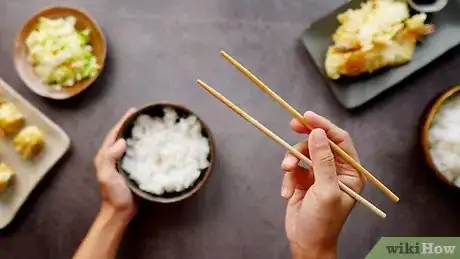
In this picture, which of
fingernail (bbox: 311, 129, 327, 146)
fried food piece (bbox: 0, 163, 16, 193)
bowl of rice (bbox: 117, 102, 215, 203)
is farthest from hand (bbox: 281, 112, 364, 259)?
fried food piece (bbox: 0, 163, 16, 193)

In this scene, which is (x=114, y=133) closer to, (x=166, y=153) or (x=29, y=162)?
(x=166, y=153)

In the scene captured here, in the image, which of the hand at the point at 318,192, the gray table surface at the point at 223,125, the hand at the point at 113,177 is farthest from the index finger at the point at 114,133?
the hand at the point at 318,192

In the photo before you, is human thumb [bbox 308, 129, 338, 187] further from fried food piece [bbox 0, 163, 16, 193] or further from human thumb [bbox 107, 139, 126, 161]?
fried food piece [bbox 0, 163, 16, 193]

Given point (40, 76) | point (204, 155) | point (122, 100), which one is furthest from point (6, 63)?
point (204, 155)

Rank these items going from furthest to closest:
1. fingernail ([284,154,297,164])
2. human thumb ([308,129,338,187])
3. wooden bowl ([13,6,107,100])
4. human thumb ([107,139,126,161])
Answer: wooden bowl ([13,6,107,100]) → human thumb ([107,139,126,161]) → fingernail ([284,154,297,164]) → human thumb ([308,129,338,187])

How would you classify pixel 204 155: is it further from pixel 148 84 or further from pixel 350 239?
pixel 350 239

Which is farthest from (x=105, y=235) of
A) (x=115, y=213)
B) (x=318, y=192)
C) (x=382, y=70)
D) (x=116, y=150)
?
(x=382, y=70)
